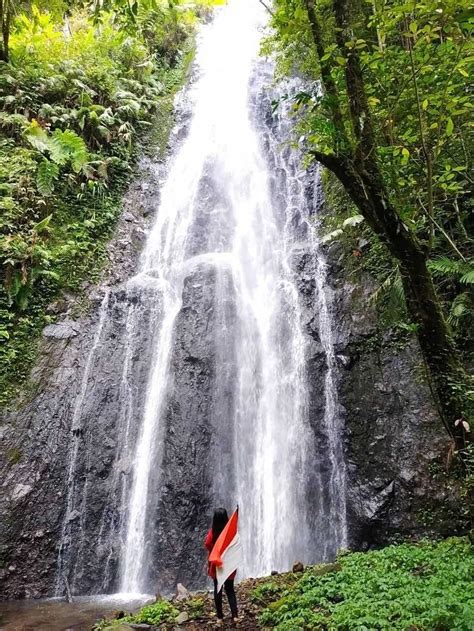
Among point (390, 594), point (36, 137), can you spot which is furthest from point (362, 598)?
point (36, 137)

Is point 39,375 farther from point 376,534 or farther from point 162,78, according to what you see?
point 162,78

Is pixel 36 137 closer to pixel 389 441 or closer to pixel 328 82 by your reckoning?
pixel 328 82

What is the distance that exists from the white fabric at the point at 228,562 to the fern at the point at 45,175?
943 centimetres

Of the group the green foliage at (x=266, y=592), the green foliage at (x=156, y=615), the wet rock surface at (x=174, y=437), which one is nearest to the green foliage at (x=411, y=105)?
the wet rock surface at (x=174, y=437)

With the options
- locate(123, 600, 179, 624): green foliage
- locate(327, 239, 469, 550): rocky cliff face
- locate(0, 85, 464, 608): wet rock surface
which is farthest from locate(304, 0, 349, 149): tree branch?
locate(123, 600, 179, 624): green foliage

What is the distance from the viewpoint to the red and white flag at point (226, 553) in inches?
177

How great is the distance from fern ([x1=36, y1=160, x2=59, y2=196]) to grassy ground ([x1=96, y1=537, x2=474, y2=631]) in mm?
9163

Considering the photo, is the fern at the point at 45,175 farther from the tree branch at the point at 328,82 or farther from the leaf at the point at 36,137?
the tree branch at the point at 328,82

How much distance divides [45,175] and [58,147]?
0.86 meters

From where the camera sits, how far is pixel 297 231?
1216 centimetres

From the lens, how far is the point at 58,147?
454 inches

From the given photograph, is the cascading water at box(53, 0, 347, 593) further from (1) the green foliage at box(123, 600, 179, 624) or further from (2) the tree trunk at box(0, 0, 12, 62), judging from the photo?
(2) the tree trunk at box(0, 0, 12, 62)

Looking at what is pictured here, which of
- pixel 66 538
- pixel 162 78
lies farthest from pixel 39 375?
pixel 162 78

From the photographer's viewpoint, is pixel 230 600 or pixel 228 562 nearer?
pixel 228 562
